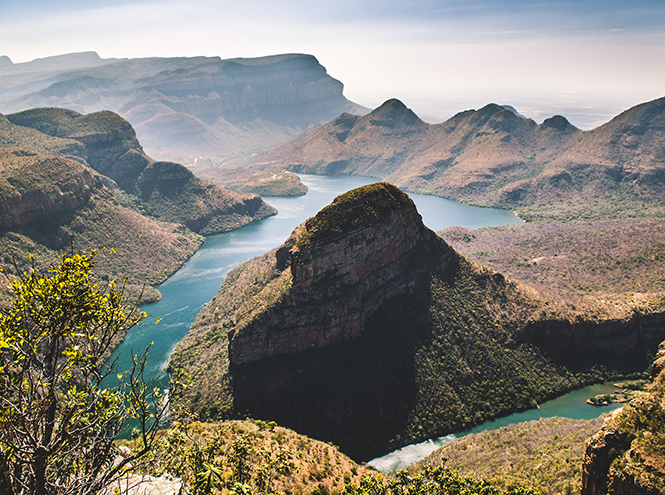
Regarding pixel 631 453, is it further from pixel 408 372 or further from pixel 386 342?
pixel 386 342

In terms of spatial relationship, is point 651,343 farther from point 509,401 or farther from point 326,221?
point 326,221

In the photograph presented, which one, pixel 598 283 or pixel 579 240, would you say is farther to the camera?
pixel 579 240

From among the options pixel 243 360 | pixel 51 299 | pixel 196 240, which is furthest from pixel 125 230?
pixel 51 299

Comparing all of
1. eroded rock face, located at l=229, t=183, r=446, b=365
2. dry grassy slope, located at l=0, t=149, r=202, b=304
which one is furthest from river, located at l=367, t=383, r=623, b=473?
dry grassy slope, located at l=0, t=149, r=202, b=304

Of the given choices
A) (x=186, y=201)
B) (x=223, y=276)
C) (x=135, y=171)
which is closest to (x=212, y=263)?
(x=223, y=276)

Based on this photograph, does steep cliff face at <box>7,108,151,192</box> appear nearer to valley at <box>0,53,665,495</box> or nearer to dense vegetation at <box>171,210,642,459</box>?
valley at <box>0,53,665,495</box>

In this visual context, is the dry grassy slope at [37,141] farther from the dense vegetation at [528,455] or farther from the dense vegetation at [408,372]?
the dense vegetation at [528,455]

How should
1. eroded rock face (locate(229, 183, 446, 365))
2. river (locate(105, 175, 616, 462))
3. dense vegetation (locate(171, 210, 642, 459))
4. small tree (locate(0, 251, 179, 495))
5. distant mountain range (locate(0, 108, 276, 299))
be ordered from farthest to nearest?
distant mountain range (locate(0, 108, 276, 299))
river (locate(105, 175, 616, 462))
eroded rock face (locate(229, 183, 446, 365))
dense vegetation (locate(171, 210, 642, 459))
small tree (locate(0, 251, 179, 495))
